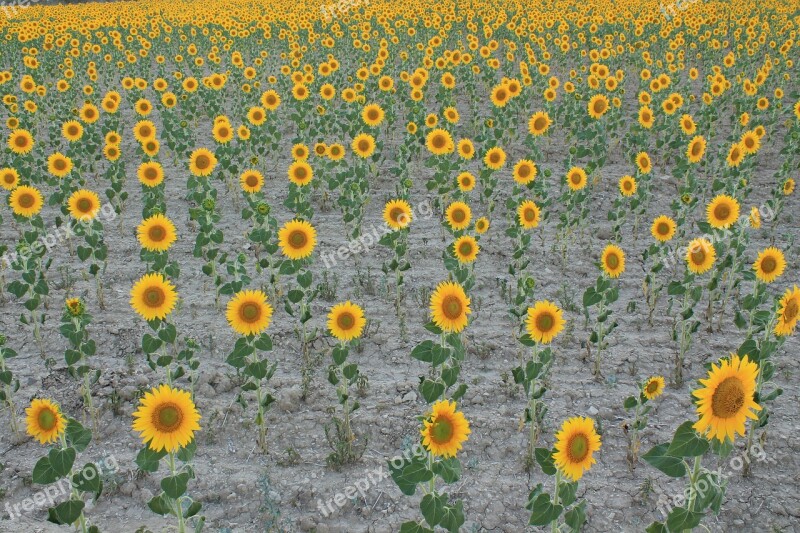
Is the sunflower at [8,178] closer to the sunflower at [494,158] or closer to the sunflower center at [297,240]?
the sunflower center at [297,240]

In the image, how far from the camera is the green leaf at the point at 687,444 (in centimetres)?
308

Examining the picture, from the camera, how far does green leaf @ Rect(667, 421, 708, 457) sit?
3082 millimetres

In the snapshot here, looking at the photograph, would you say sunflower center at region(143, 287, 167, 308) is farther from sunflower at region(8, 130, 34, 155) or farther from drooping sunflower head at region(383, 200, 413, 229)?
sunflower at region(8, 130, 34, 155)

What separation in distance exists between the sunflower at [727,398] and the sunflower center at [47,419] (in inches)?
135

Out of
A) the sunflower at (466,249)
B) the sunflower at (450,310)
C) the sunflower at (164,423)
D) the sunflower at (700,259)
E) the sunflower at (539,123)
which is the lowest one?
the sunflower at (164,423)

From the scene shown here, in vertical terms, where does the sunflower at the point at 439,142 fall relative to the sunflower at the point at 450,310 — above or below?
above

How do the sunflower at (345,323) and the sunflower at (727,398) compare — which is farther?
the sunflower at (345,323)

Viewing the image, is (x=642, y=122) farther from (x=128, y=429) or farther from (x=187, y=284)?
(x=128, y=429)

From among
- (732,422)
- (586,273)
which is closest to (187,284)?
(586,273)

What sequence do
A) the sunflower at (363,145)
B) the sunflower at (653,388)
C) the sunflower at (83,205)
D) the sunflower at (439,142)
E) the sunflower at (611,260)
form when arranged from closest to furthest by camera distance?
1. the sunflower at (653,388)
2. the sunflower at (611,260)
3. the sunflower at (83,205)
4. the sunflower at (439,142)
5. the sunflower at (363,145)

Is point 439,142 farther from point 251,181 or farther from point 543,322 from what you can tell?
point 543,322

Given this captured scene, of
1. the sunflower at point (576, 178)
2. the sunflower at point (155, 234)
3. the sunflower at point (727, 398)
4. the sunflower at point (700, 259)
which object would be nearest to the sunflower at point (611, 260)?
the sunflower at point (700, 259)

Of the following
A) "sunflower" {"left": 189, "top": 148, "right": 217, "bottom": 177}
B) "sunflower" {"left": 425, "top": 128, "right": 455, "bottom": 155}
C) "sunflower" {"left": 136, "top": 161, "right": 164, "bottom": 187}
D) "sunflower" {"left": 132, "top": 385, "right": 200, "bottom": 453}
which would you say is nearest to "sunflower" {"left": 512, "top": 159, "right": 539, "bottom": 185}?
"sunflower" {"left": 425, "top": 128, "right": 455, "bottom": 155}

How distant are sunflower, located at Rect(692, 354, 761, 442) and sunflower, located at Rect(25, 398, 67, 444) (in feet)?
11.2
